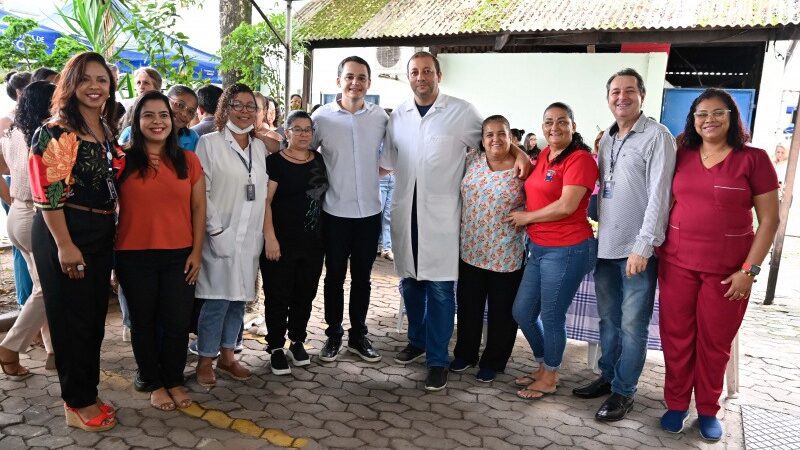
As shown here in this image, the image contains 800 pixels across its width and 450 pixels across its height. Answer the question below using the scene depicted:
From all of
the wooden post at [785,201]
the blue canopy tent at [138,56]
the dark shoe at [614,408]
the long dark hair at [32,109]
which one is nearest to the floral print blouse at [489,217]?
the dark shoe at [614,408]

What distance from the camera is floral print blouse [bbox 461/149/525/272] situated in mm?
3764

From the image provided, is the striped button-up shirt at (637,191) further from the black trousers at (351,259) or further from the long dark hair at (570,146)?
the black trousers at (351,259)

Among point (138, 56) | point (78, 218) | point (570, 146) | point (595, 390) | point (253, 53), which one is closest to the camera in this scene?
point (78, 218)

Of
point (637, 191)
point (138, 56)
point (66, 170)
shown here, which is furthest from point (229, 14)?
point (637, 191)

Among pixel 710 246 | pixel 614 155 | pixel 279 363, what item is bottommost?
pixel 279 363

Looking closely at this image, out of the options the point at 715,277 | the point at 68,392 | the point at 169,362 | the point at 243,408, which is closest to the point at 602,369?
the point at 715,277

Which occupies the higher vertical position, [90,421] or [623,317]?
[623,317]

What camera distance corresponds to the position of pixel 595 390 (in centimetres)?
391

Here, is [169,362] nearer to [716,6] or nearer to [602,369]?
[602,369]

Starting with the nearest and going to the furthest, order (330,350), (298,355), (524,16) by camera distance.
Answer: (298,355) < (330,350) < (524,16)

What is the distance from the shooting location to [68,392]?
3166 millimetres

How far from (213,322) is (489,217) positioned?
6.05 feet

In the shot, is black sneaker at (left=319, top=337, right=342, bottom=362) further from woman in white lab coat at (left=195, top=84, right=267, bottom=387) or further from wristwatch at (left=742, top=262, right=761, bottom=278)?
wristwatch at (left=742, top=262, right=761, bottom=278)

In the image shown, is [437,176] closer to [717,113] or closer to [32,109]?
[717,113]
